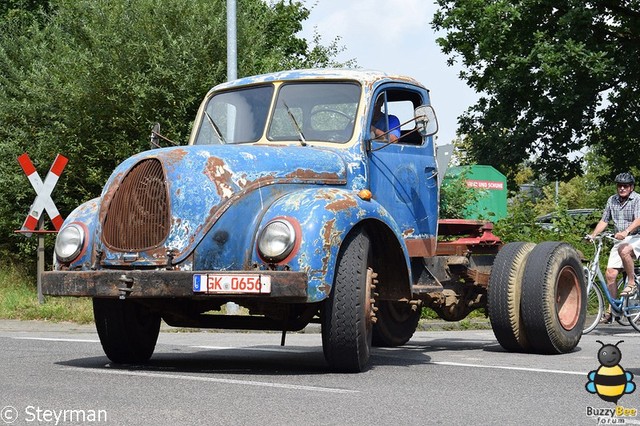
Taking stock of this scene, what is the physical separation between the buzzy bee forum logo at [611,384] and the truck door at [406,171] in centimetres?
356

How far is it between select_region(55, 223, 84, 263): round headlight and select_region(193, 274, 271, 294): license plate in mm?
1193

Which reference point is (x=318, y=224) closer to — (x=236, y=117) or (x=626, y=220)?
(x=236, y=117)

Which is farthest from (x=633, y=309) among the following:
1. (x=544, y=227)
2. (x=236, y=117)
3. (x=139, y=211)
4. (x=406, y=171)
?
(x=139, y=211)

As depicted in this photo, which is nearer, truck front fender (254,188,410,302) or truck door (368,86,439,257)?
truck front fender (254,188,410,302)

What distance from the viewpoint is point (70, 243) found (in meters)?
8.91

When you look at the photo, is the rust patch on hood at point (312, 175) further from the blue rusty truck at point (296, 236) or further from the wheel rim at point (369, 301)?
the wheel rim at point (369, 301)

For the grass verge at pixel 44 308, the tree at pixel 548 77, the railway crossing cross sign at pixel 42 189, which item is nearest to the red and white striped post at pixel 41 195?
the railway crossing cross sign at pixel 42 189

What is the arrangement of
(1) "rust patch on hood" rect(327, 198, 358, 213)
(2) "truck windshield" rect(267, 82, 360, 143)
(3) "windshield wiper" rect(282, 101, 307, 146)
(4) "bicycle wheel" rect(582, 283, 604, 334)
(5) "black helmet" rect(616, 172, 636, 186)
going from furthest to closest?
(4) "bicycle wheel" rect(582, 283, 604, 334) → (5) "black helmet" rect(616, 172, 636, 186) → (2) "truck windshield" rect(267, 82, 360, 143) → (3) "windshield wiper" rect(282, 101, 307, 146) → (1) "rust patch on hood" rect(327, 198, 358, 213)

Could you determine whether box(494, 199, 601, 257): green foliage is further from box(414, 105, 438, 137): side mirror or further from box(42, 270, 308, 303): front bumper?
box(42, 270, 308, 303): front bumper

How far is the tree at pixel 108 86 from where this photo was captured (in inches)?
→ 835

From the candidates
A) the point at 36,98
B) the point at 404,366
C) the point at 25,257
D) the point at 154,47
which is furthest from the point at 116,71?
the point at 404,366

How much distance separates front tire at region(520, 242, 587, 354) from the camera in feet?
35.6

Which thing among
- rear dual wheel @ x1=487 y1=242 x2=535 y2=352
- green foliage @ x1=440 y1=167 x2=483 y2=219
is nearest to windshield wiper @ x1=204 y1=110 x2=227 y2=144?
rear dual wheel @ x1=487 y1=242 x2=535 y2=352

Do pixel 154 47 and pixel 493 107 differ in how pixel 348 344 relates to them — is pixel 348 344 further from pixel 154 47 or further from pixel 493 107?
pixel 493 107
